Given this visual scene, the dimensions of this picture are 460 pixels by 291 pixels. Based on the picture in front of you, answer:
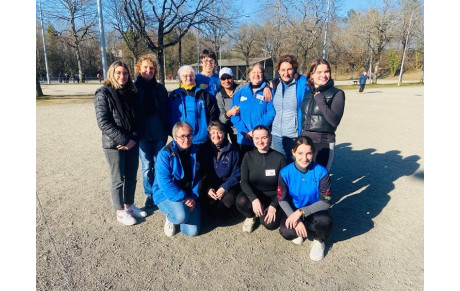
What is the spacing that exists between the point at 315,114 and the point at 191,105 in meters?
1.54

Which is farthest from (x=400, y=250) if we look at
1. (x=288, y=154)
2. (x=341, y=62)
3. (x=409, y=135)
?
(x=341, y=62)

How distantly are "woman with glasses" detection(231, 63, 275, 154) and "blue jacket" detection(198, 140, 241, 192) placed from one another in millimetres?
432

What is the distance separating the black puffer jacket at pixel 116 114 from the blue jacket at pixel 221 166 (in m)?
0.90

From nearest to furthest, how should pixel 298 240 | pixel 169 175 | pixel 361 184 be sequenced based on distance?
pixel 298 240 < pixel 169 175 < pixel 361 184

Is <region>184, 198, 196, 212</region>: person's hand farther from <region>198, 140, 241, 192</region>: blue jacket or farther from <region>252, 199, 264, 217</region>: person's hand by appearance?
<region>252, 199, 264, 217</region>: person's hand

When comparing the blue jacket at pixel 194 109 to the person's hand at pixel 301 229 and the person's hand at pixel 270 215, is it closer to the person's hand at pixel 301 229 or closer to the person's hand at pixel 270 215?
the person's hand at pixel 270 215

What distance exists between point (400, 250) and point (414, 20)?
3962 centimetres

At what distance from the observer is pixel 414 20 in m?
33.2

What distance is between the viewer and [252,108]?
3732 mm

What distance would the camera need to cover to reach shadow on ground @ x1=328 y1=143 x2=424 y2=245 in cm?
351

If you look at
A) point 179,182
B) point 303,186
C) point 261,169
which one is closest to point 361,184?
point 303,186

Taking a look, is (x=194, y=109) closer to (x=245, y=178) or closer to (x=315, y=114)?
(x=245, y=178)

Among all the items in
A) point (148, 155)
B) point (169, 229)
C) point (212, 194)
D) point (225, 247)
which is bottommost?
point (225, 247)

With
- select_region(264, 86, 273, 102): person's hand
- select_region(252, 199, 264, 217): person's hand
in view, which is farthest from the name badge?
select_region(264, 86, 273, 102): person's hand
